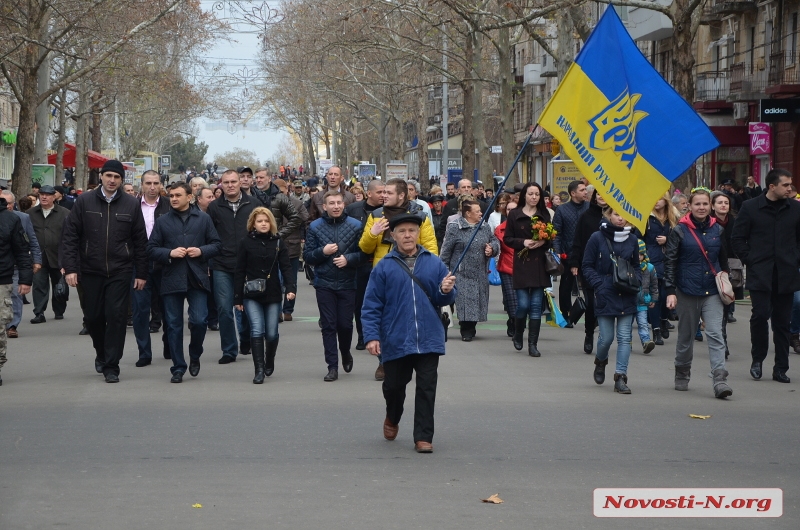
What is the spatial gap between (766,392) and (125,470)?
19.1ft

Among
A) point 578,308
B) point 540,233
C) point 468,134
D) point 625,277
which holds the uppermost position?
point 468,134

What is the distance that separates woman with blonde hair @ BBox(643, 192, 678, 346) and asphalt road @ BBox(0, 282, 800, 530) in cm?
186

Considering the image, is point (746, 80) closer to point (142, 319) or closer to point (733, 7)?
point (733, 7)

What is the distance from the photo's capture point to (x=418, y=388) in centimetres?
784

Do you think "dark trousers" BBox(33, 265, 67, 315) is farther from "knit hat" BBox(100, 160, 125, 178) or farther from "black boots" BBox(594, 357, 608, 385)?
"black boots" BBox(594, 357, 608, 385)

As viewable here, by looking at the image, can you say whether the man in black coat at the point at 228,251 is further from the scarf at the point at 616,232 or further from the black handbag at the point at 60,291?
the black handbag at the point at 60,291

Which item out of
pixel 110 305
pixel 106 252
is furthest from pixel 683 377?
pixel 106 252

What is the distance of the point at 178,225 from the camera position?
11.4 meters

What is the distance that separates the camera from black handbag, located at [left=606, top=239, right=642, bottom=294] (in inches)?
407

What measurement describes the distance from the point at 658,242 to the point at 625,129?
5.36m

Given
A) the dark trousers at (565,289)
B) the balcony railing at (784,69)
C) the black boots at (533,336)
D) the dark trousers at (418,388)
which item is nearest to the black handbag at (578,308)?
the black boots at (533,336)

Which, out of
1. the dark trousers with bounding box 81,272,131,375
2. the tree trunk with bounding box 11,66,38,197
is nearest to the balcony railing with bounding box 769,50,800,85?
the tree trunk with bounding box 11,66,38,197

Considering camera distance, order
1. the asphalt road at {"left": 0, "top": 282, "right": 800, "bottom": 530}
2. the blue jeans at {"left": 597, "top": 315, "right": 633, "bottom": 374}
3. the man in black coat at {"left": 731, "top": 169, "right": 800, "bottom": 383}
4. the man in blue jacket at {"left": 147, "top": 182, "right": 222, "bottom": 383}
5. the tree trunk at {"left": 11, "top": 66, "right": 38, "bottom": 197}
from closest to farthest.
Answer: the asphalt road at {"left": 0, "top": 282, "right": 800, "bottom": 530}
the blue jeans at {"left": 597, "top": 315, "right": 633, "bottom": 374}
the man in black coat at {"left": 731, "top": 169, "right": 800, "bottom": 383}
the man in blue jacket at {"left": 147, "top": 182, "right": 222, "bottom": 383}
the tree trunk at {"left": 11, "top": 66, "right": 38, "bottom": 197}

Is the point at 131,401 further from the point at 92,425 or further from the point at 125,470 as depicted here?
the point at 125,470
